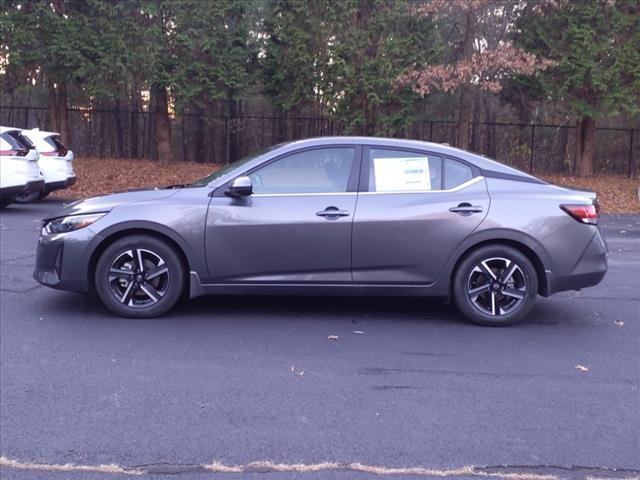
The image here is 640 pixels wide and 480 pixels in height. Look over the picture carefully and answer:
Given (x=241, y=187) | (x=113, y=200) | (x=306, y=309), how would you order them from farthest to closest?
(x=306, y=309) < (x=113, y=200) < (x=241, y=187)

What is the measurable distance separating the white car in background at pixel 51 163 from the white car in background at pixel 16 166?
1.45 meters

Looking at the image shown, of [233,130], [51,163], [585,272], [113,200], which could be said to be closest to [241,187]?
[113,200]

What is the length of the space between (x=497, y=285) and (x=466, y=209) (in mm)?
721

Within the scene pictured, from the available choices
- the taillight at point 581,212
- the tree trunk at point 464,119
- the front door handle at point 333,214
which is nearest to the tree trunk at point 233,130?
the tree trunk at point 464,119

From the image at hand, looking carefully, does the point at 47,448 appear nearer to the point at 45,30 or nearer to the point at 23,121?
the point at 45,30

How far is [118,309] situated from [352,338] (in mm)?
2067

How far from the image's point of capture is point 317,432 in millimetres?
4742

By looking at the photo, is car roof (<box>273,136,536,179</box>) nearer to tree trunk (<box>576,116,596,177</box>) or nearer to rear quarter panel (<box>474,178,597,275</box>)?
rear quarter panel (<box>474,178,597,275</box>)

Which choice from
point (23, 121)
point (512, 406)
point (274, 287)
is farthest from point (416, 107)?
point (512, 406)

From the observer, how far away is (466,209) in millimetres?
6984

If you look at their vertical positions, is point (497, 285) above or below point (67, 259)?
below

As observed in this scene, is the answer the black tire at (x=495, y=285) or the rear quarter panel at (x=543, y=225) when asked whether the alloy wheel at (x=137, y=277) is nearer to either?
the black tire at (x=495, y=285)

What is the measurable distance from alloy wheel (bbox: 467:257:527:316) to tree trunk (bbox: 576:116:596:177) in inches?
732

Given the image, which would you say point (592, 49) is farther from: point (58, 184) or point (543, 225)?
point (543, 225)
